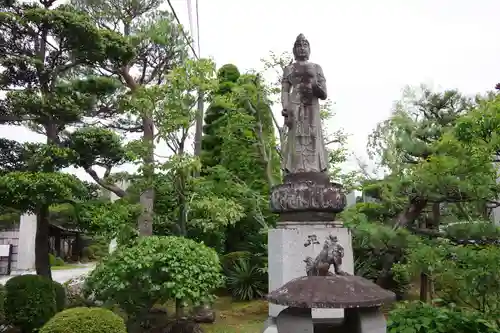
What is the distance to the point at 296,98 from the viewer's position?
722 cm

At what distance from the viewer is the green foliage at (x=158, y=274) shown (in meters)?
7.08

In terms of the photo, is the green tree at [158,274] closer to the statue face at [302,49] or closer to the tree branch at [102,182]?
the tree branch at [102,182]

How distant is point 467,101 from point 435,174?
834 centimetres

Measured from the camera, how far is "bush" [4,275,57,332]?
7871 millimetres

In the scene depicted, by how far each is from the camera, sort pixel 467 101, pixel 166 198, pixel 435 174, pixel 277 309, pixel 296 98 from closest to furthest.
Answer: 1. pixel 435 174
2. pixel 277 309
3. pixel 296 98
4. pixel 166 198
5. pixel 467 101

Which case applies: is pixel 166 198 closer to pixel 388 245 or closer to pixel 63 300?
pixel 63 300

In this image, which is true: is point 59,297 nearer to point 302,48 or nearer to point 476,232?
point 302,48

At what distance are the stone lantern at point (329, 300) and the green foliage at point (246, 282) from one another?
808 centimetres

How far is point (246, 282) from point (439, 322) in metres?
6.63

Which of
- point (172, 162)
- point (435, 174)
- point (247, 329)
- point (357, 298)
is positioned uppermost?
point (172, 162)

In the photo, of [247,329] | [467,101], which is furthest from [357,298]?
[467,101]

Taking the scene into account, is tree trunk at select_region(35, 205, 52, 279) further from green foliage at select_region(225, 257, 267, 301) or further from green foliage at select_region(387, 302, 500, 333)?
green foliage at select_region(387, 302, 500, 333)

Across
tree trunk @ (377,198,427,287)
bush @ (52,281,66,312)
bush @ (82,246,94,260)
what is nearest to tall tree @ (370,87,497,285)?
tree trunk @ (377,198,427,287)

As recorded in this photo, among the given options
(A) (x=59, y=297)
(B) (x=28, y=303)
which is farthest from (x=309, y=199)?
(A) (x=59, y=297)
